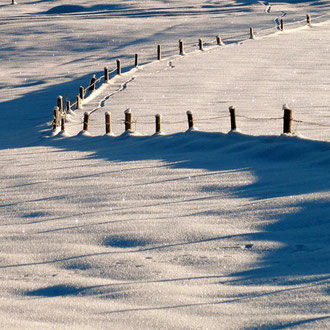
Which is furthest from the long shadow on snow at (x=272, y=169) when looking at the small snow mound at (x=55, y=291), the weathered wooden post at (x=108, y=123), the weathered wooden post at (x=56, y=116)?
the small snow mound at (x=55, y=291)

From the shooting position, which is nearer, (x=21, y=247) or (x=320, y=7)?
(x=21, y=247)

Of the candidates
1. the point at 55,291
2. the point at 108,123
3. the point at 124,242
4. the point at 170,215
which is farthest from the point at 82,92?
the point at 55,291

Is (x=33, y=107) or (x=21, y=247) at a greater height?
(x=21, y=247)

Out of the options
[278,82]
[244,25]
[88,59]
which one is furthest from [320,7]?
[278,82]

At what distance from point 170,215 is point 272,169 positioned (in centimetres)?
315

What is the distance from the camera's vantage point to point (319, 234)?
7727mm

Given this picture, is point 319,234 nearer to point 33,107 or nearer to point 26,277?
point 26,277

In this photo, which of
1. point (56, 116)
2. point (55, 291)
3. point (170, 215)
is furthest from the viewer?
point (56, 116)

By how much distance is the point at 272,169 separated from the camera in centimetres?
1163

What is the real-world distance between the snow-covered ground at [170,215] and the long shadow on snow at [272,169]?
0.03m

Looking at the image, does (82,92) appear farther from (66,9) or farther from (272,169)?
(66,9)

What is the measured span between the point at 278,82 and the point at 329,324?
2304cm

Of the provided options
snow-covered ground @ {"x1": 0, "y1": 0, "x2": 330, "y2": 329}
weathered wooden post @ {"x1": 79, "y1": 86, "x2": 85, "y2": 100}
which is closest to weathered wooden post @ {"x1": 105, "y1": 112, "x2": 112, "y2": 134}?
snow-covered ground @ {"x1": 0, "y1": 0, "x2": 330, "y2": 329}

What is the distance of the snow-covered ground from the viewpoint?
5.90 m
